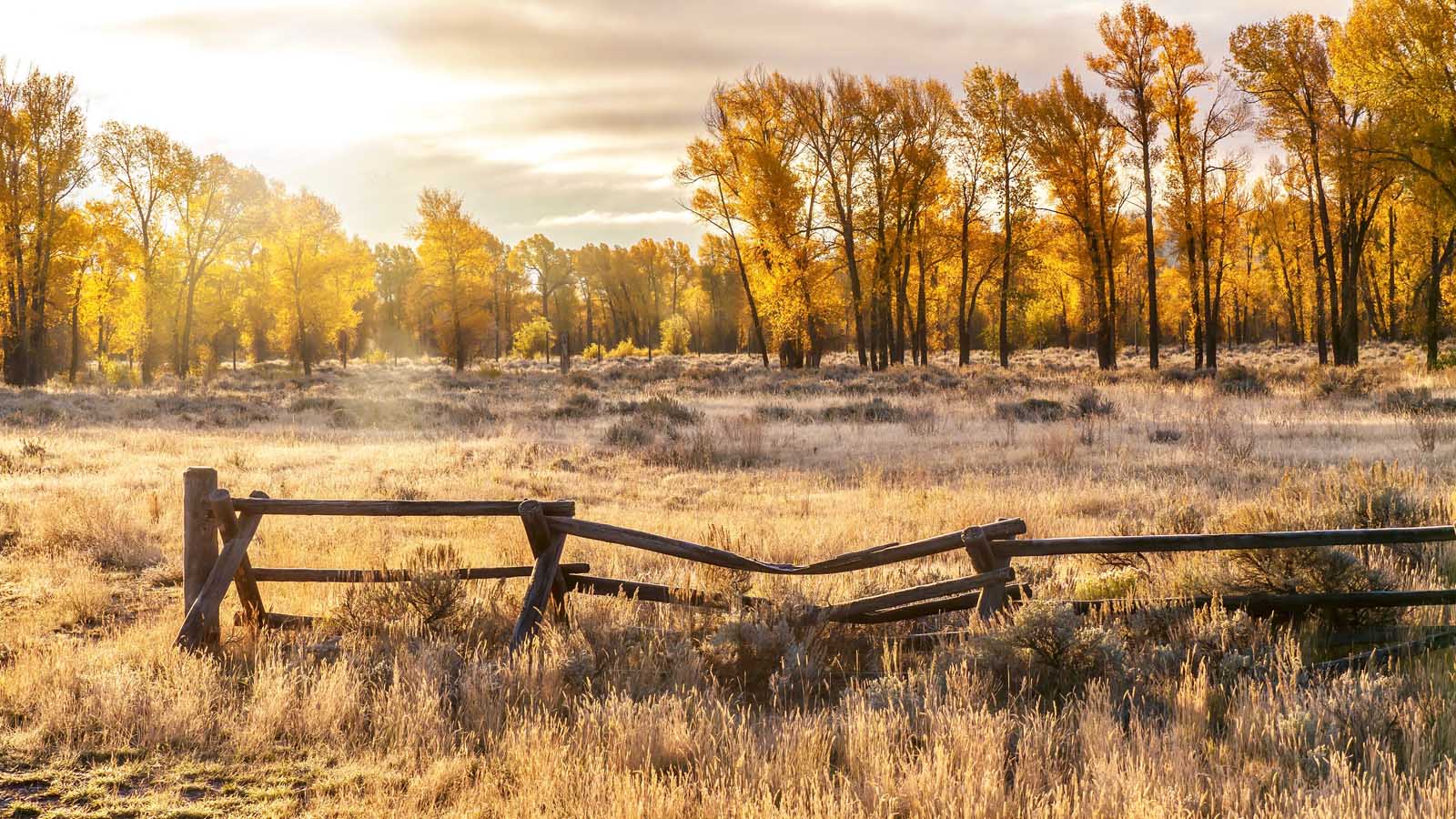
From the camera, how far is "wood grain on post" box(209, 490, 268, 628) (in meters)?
5.87

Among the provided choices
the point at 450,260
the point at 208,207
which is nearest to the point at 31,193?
the point at 208,207

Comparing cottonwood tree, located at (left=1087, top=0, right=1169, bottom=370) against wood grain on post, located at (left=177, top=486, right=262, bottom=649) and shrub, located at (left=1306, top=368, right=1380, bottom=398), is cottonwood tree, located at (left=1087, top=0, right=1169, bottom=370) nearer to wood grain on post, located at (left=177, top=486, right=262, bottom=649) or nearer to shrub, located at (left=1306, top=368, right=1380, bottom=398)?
shrub, located at (left=1306, top=368, right=1380, bottom=398)

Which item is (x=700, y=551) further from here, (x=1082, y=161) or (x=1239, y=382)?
(x=1082, y=161)

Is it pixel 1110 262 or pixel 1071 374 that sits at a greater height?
pixel 1110 262

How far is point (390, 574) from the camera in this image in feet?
20.9

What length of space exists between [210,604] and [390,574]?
112cm

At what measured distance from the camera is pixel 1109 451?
13859mm

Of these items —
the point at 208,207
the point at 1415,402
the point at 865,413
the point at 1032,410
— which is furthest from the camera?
the point at 208,207

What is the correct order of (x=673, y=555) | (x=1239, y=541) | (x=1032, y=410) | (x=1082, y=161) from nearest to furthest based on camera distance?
(x=1239, y=541) → (x=673, y=555) → (x=1032, y=410) → (x=1082, y=161)

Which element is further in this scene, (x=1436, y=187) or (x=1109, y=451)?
(x=1436, y=187)

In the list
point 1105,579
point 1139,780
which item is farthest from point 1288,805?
point 1105,579

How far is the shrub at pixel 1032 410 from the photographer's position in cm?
1842

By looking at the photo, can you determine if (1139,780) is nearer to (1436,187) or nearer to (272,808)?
(272,808)

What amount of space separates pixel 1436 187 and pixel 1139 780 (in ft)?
87.4
